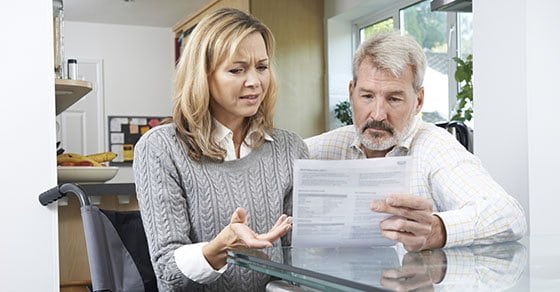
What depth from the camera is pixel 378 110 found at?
6.41ft

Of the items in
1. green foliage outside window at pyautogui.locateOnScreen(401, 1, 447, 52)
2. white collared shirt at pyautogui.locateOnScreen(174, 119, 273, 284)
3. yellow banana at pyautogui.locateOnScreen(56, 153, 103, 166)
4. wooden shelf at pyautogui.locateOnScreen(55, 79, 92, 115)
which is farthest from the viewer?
green foliage outside window at pyautogui.locateOnScreen(401, 1, 447, 52)

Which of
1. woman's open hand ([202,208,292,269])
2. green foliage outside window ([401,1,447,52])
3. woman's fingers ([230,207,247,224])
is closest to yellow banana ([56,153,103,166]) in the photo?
woman's open hand ([202,208,292,269])

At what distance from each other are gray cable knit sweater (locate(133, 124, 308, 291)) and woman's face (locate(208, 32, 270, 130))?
0.41ft

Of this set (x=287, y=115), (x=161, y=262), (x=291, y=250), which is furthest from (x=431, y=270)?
(x=287, y=115)

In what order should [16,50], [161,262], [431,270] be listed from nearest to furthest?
[431,270]
[161,262]
[16,50]

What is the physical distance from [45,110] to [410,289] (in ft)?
4.50

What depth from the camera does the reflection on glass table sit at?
Result: 0.97 metres

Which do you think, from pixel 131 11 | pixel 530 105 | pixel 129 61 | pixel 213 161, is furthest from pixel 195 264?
pixel 129 61

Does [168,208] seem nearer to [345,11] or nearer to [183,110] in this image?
[183,110]

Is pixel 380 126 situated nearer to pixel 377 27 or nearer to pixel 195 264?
pixel 195 264

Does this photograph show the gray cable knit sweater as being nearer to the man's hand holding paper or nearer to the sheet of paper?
the sheet of paper

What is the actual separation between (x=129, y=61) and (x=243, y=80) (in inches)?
263

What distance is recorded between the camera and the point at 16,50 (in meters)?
1.97

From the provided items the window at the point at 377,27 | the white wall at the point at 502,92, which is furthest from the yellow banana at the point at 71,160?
the window at the point at 377,27
